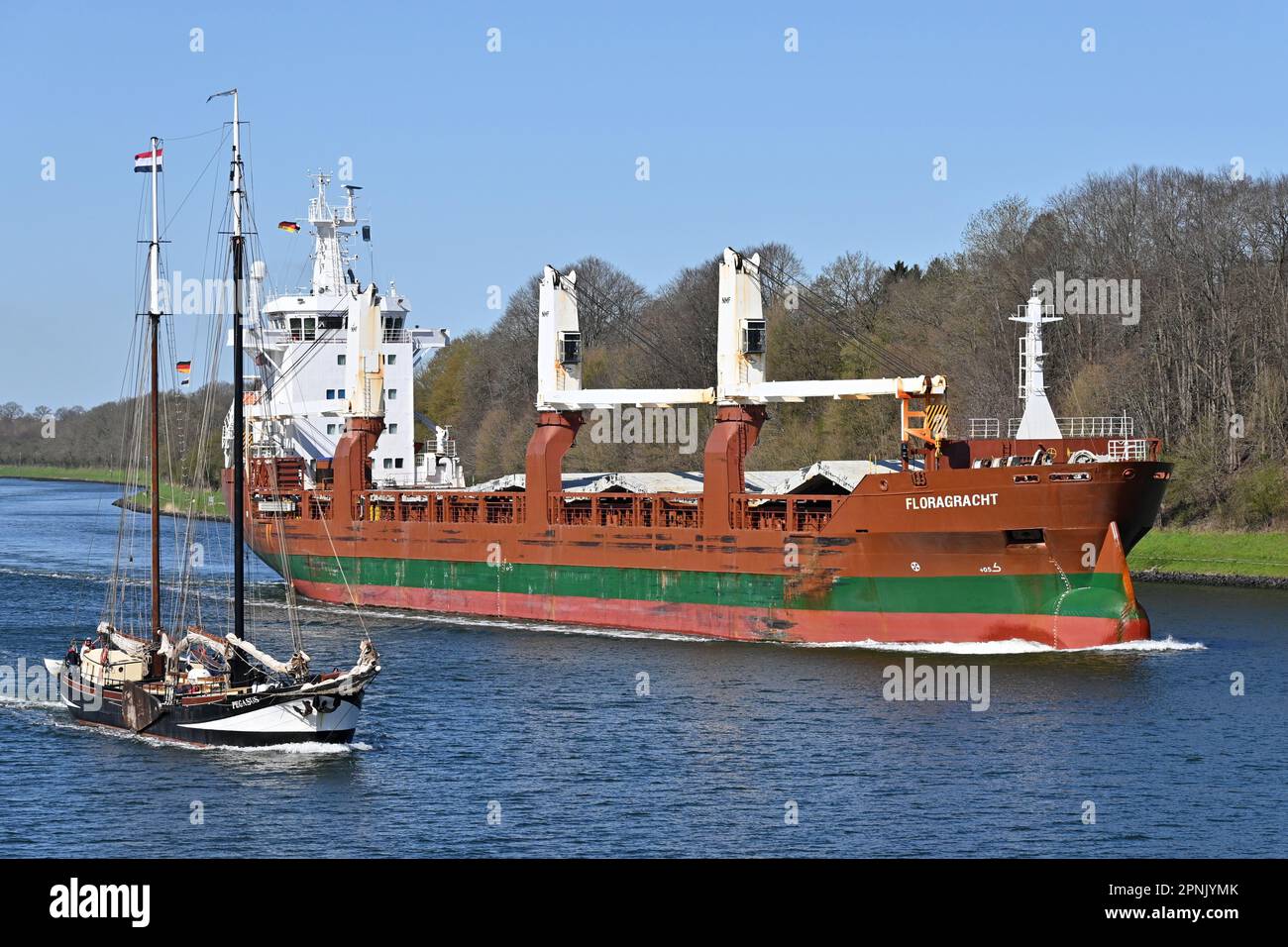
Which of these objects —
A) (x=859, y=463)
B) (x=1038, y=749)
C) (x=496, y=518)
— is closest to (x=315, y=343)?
(x=496, y=518)

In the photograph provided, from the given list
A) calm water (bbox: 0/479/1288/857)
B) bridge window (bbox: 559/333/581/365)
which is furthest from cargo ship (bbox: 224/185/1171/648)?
calm water (bbox: 0/479/1288/857)

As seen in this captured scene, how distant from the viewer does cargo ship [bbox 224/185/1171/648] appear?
36250 millimetres

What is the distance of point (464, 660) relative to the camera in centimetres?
3762

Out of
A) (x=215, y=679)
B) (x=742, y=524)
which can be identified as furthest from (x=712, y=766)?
(x=742, y=524)

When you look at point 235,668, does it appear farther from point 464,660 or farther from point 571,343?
point 571,343

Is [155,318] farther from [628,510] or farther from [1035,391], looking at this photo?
[1035,391]

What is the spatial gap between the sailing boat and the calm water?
48 cm

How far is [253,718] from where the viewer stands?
91.6ft

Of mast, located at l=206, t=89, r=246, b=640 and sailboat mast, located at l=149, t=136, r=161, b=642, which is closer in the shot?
mast, located at l=206, t=89, r=246, b=640

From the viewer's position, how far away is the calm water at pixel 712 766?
22781 millimetres

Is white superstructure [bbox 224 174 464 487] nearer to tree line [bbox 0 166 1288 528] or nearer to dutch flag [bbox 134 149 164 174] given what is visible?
tree line [bbox 0 166 1288 528]

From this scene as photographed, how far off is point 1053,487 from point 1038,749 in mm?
9509

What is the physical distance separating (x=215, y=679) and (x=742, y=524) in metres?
16.5
